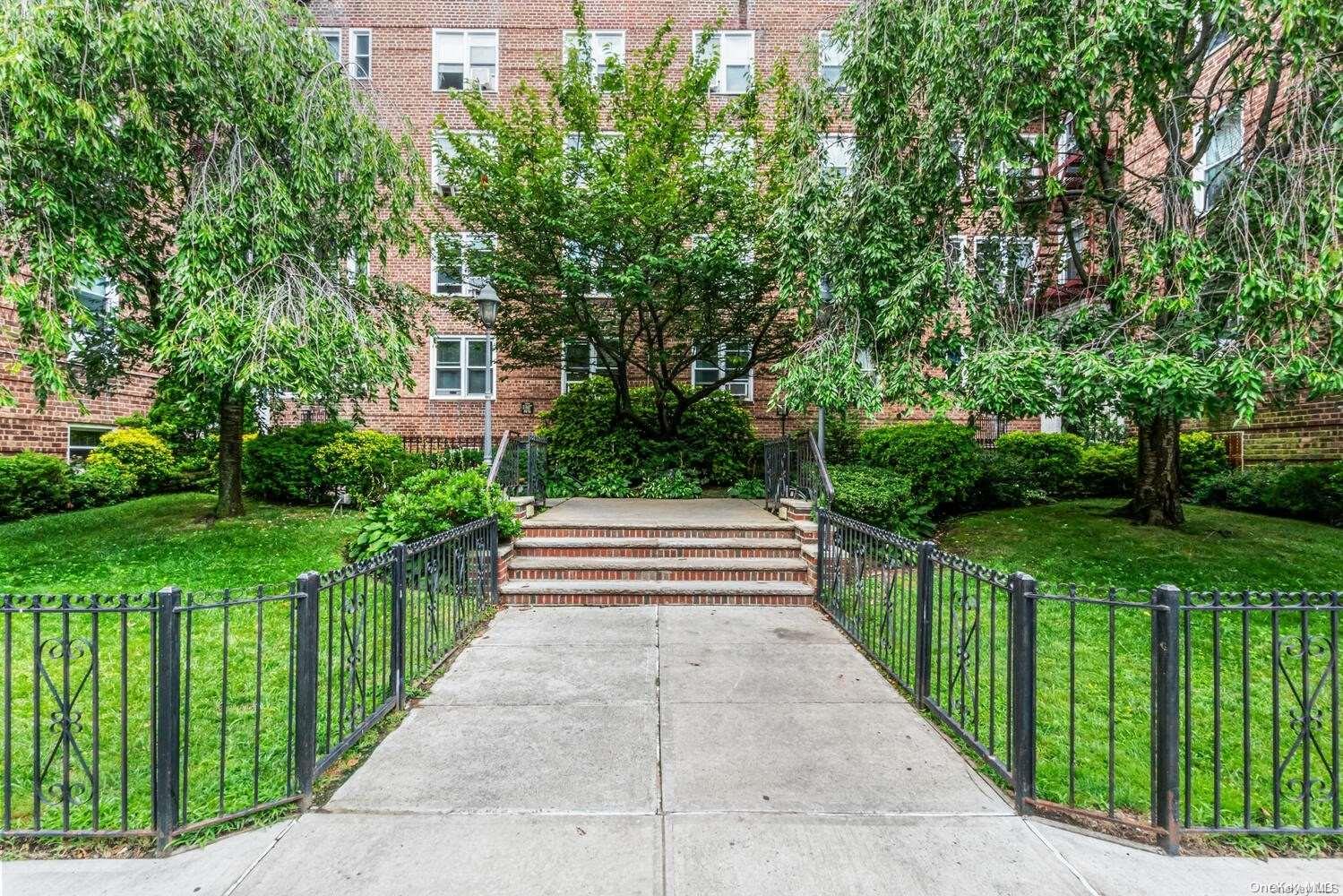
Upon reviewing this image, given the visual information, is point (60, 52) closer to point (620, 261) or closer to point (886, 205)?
point (620, 261)

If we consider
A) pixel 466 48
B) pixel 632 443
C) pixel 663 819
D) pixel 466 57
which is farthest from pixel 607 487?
pixel 466 48

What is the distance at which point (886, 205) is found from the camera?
7.13m

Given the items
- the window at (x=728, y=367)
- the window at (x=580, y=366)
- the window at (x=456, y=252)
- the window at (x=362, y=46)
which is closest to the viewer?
the window at (x=456, y=252)

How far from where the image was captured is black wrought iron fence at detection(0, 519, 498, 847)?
270 centimetres

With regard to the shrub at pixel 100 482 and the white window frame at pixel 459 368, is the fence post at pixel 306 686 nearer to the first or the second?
the shrub at pixel 100 482

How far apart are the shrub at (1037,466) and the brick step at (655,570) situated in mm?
6053

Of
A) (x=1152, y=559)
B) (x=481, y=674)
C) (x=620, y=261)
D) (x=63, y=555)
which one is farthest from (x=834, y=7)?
(x=63, y=555)

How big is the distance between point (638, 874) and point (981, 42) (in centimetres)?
741

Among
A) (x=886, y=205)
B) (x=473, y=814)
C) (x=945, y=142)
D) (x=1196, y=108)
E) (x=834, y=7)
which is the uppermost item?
(x=834, y=7)

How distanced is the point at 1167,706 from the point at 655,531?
5.45 meters

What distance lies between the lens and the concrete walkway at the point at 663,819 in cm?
251

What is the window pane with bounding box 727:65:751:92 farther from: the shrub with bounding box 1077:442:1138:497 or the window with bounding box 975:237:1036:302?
the shrub with bounding box 1077:442:1138:497

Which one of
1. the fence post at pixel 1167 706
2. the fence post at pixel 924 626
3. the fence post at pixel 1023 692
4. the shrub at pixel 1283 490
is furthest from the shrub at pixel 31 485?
the shrub at pixel 1283 490

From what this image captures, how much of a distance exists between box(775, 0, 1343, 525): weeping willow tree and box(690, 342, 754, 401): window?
4599 millimetres
